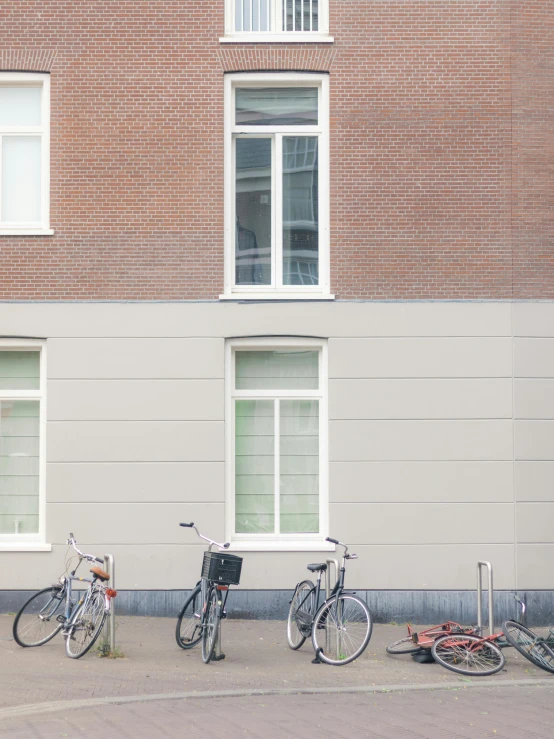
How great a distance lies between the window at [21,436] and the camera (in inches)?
501

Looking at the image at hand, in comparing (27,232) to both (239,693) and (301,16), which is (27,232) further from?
(239,693)

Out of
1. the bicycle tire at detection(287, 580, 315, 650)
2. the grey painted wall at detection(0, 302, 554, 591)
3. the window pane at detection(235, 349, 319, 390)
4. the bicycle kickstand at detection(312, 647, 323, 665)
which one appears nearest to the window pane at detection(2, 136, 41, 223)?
the grey painted wall at detection(0, 302, 554, 591)

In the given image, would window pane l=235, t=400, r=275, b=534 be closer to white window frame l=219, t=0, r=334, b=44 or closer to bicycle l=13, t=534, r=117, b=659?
bicycle l=13, t=534, r=117, b=659

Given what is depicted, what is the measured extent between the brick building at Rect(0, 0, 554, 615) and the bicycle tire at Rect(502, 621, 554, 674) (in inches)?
78.2

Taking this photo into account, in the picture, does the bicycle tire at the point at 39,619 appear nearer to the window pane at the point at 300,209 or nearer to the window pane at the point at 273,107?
the window pane at the point at 300,209

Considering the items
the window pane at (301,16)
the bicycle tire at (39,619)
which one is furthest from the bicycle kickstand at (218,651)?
the window pane at (301,16)

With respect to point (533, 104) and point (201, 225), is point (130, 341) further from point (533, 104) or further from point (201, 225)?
point (533, 104)

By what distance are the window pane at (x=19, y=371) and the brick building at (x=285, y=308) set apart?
42 mm

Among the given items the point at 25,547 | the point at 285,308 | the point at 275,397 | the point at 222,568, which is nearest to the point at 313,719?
the point at 222,568

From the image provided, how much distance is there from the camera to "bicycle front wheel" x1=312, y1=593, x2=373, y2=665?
1000 cm

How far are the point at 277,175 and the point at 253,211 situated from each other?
0.58 metres

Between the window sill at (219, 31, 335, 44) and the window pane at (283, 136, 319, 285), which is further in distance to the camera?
the window pane at (283, 136, 319, 285)

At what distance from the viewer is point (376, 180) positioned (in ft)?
41.9

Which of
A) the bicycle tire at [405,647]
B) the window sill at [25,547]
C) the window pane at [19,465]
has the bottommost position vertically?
the bicycle tire at [405,647]
